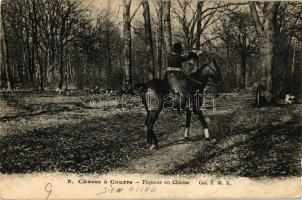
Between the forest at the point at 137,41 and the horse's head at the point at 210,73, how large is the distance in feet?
0.40

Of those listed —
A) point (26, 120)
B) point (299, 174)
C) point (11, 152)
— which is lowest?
point (299, 174)

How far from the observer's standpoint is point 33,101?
643 centimetres

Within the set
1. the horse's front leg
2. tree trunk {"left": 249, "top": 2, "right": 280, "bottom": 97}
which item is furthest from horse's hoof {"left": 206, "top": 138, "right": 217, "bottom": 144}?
tree trunk {"left": 249, "top": 2, "right": 280, "bottom": 97}

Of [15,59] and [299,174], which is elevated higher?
[15,59]

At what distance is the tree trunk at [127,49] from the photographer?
6.39 m

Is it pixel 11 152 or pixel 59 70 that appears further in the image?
pixel 59 70

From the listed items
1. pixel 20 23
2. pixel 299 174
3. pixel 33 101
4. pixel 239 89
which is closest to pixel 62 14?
pixel 20 23

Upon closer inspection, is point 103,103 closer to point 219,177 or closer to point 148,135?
point 148,135

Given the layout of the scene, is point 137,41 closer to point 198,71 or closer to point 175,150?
point 198,71

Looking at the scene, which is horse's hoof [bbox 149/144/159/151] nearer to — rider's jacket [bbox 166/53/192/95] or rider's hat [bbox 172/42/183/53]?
rider's jacket [bbox 166/53/192/95]

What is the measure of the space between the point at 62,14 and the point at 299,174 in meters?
3.92

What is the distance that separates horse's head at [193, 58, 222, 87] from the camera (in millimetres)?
6355

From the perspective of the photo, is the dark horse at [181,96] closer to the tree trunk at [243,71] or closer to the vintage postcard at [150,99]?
the vintage postcard at [150,99]

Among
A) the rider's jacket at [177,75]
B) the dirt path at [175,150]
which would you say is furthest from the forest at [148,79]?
the rider's jacket at [177,75]
